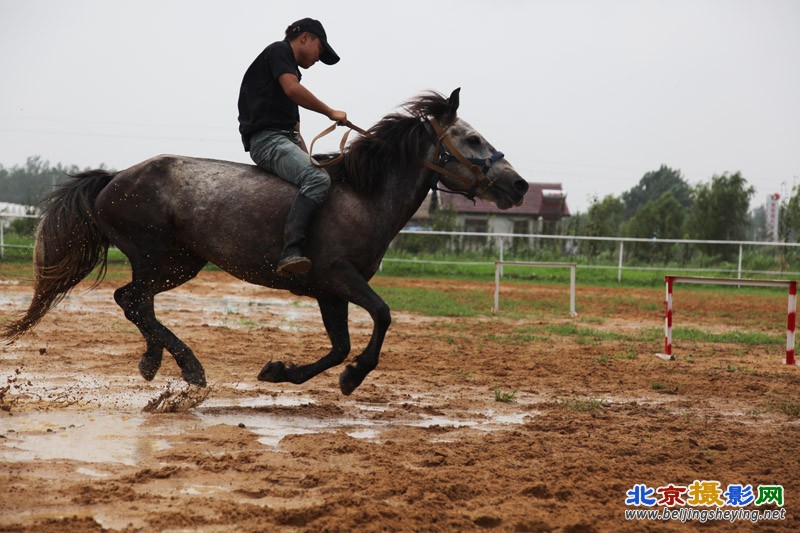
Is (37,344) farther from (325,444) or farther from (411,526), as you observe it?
(411,526)

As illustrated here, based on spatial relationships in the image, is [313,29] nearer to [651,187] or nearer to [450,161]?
[450,161]

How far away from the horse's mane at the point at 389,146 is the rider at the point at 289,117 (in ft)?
0.80

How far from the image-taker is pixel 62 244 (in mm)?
6695

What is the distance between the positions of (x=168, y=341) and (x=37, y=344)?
312 centimetres

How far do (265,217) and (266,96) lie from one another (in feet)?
3.22

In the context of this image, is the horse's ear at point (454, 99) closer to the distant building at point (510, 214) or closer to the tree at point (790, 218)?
the tree at point (790, 218)

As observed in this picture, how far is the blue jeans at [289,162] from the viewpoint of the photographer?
20.0 feet

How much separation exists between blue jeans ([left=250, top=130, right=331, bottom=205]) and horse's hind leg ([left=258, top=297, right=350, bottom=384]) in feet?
2.97

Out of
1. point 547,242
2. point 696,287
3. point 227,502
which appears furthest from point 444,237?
point 227,502

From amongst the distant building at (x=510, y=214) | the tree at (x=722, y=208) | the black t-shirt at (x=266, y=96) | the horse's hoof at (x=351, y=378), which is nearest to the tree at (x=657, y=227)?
the tree at (x=722, y=208)

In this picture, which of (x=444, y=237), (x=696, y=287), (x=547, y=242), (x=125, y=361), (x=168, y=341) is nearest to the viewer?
(x=168, y=341)

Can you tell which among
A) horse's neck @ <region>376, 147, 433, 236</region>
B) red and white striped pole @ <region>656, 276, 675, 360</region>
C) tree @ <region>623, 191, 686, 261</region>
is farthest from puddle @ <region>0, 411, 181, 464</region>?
tree @ <region>623, 191, 686, 261</region>

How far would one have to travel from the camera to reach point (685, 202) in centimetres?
7281

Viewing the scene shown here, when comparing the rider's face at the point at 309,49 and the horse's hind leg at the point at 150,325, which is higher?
the rider's face at the point at 309,49
